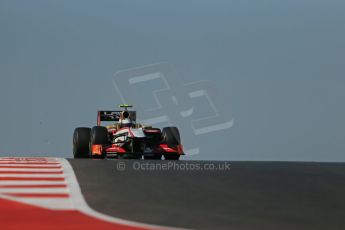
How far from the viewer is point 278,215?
8.12 m

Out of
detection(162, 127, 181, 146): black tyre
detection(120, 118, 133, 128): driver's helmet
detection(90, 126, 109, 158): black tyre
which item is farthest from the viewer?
detection(120, 118, 133, 128): driver's helmet

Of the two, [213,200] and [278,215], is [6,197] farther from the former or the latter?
[278,215]

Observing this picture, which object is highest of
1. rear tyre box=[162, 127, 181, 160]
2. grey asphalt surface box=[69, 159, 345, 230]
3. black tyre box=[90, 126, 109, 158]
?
grey asphalt surface box=[69, 159, 345, 230]

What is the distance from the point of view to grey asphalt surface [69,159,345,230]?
762cm

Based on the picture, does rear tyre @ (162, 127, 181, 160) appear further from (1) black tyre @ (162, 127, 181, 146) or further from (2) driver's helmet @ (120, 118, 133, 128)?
(2) driver's helmet @ (120, 118, 133, 128)

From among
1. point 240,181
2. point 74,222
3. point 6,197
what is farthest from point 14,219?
point 240,181

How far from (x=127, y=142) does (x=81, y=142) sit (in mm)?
1467

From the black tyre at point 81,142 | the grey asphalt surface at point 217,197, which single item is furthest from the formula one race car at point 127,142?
the grey asphalt surface at point 217,197

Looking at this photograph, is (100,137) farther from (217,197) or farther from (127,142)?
(217,197)

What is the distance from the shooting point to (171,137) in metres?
20.4

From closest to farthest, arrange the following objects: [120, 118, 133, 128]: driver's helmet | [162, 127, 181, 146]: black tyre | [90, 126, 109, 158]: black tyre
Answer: [90, 126, 109, 158]: black tyre → [162, 127, 181, 146]: black tyre → [120, 118, 133, 128]: driver's helmet

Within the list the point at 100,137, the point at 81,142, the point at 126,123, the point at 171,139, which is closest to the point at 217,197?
the point at 100,137

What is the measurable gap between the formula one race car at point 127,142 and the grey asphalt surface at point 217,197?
577 centimetres

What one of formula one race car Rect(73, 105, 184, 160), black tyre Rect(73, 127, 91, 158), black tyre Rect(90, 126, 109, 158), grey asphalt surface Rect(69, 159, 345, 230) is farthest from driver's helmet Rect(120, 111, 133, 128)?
grey asphalt surface Rect(69, 159, 345, 230)
